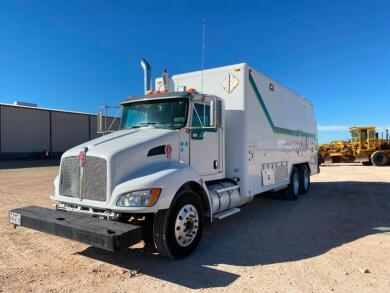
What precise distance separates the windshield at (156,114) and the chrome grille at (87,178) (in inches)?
56.7

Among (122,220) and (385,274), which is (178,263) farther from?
(385,274)

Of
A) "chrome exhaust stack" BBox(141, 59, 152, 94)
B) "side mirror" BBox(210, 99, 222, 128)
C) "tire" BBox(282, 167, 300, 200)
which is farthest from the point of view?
"tire" BBox(282, 167, 300, 200)

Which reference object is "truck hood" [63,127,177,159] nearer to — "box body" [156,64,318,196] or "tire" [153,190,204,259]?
"tire" [153,190,204,259]

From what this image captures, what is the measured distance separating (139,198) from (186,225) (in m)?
1.11

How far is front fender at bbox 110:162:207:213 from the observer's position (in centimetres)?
435

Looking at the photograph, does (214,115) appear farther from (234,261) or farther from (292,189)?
(292,189)

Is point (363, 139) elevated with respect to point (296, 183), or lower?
elevated

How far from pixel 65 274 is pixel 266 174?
5245 millimetres

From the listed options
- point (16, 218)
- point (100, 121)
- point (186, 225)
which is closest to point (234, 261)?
point (186, 225)

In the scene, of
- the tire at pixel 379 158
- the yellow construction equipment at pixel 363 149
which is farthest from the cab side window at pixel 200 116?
the tire at pixel 379 158

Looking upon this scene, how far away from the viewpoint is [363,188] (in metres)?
12.8

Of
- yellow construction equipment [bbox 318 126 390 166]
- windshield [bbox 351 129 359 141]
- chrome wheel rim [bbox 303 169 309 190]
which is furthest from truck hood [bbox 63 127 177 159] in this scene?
windshield [bbox 351 129 359 141]

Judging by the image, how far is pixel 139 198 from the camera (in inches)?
170

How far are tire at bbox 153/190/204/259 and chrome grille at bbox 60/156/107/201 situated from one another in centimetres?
93
